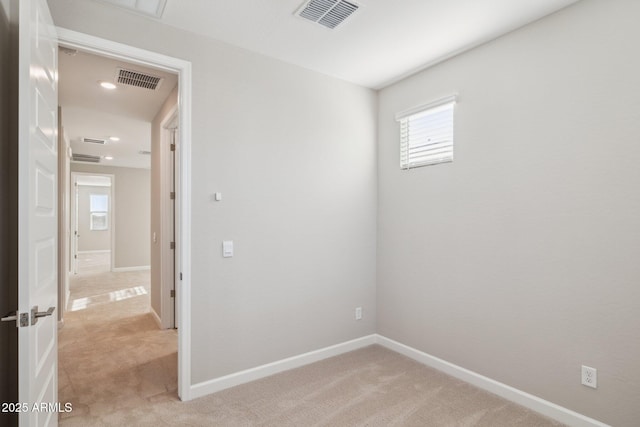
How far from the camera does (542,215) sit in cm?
240

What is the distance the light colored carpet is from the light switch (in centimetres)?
105

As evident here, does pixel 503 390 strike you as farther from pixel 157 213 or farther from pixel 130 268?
pixel 130 268

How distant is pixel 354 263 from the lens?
11.7 ft

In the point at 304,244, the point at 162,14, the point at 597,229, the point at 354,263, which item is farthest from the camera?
the point at 354,263

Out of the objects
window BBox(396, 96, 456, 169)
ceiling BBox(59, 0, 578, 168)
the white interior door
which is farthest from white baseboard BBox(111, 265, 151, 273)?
window BBox(396, 96, 456, 169)

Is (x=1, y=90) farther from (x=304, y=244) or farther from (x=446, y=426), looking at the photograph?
(x=446, y=426)

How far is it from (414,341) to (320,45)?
2785 mm

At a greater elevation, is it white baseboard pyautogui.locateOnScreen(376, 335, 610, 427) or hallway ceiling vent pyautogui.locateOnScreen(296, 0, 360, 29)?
hallway ceiling vent pyautogui.locateOnScreen(296, 0, 360, 29)

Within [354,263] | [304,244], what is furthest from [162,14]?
[354,263]

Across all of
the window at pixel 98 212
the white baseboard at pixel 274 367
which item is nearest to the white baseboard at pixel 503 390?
the white baseboard at pixel 274 367

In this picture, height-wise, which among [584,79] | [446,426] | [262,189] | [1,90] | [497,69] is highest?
[497,69]

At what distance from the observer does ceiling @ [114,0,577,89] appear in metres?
2.25

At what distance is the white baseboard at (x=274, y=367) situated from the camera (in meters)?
2.63

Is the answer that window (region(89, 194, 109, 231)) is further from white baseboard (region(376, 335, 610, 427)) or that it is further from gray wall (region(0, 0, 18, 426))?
white baseboard (region(376, 335, 610, 427))
